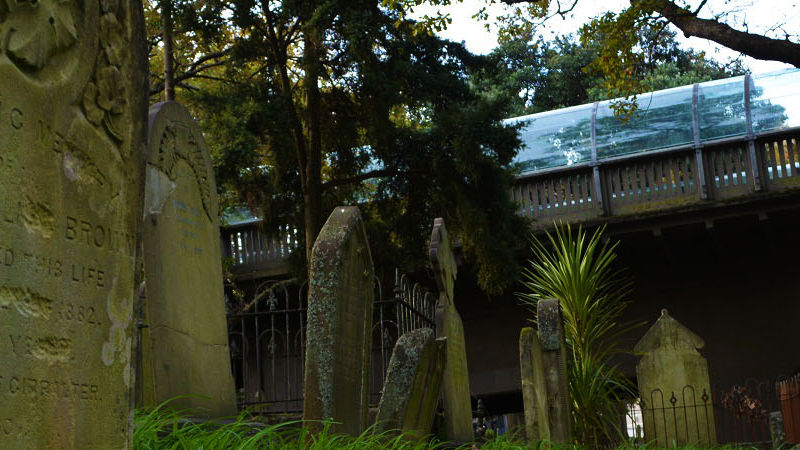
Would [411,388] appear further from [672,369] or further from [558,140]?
[558,140]

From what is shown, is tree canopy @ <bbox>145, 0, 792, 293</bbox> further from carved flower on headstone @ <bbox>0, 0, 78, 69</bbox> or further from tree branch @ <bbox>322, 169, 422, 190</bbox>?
carved flower on headstone @ <bbox>0, 0, 78, 69</bbox>

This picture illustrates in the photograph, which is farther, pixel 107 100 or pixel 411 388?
pixel 411 388

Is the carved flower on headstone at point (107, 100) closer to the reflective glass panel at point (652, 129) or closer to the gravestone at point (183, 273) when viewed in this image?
the gravestone at point (183, 273)

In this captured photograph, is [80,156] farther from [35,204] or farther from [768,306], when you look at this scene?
[768,306]

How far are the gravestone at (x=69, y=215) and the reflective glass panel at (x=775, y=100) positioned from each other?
48.3 feet

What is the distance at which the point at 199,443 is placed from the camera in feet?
13.2

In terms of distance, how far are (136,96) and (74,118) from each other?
33 cm

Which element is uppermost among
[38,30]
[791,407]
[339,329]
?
[38,30]

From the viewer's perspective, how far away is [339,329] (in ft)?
18.8

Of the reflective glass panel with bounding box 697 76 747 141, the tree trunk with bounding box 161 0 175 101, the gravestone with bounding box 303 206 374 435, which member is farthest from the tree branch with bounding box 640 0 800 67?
the tree trunk with bounding box 161 0 175 101

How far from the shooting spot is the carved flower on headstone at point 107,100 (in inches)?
115

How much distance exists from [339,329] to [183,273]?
1.05 meters

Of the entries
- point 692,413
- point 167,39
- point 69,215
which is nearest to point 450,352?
point 692,413

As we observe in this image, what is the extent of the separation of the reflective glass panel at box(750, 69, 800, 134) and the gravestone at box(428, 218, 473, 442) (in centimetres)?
892
